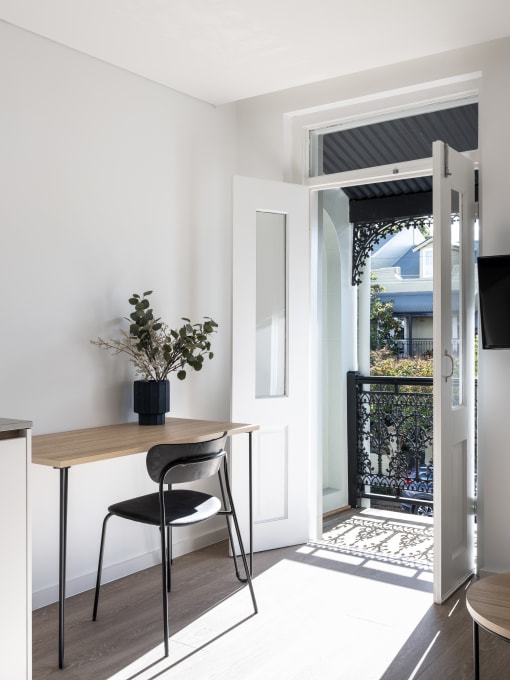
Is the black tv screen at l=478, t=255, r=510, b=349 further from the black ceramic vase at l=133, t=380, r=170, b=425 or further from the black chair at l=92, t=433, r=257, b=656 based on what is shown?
the black ceramic vase at l=133, t=380, r=170, b=425

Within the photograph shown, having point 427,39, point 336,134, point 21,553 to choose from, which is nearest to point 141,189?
point 336,134

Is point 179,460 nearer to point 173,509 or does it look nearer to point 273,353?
point 173,509

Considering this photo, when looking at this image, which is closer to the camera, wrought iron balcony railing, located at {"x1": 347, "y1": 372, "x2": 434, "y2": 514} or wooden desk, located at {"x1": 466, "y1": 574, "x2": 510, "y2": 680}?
wooden desk, located at {"x1": 466, "y1": 574, "x2": 510, "y2": 680}

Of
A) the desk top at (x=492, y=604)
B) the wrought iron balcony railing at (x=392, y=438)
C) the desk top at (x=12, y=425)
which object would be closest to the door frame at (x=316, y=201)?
the wrought iron balcony railing at (x=392, y=438)

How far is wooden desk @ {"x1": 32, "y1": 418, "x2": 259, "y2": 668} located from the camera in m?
2.59

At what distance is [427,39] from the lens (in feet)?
11.1

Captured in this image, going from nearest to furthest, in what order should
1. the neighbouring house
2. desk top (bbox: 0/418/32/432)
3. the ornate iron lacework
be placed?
desk top (bbox: 0/418/32/432) → the ornate iron lacework → the neighbouring house

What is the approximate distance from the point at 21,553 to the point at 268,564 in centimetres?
191

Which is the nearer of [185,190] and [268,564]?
[268,564]

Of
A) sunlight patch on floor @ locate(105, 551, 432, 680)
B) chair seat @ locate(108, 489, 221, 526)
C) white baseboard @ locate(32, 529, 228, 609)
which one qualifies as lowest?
sunlight patch on floor @ locate(105, 551, 432, 680)

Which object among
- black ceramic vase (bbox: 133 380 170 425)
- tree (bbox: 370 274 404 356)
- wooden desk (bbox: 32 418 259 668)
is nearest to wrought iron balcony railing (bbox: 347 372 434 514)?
tree (bbox: 370 274 404 356)

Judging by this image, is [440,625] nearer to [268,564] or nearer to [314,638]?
[314,638]

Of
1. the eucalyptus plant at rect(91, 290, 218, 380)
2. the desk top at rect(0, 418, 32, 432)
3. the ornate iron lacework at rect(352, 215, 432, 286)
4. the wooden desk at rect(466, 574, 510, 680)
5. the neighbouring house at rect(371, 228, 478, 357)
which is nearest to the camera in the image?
the wooden desk at rect(466, 574, 510, 680)

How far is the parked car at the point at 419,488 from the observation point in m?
5.50
